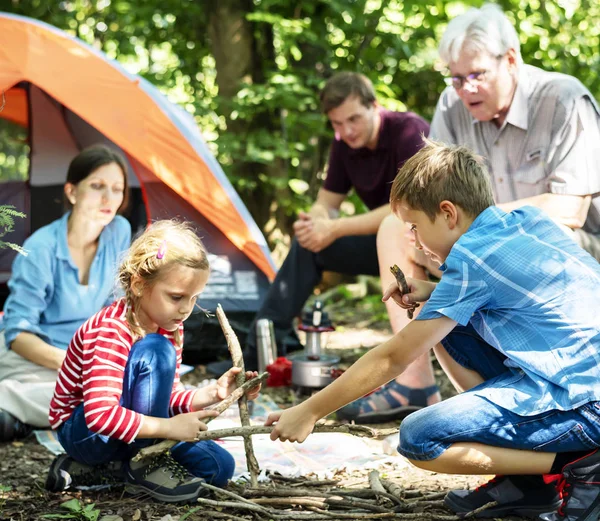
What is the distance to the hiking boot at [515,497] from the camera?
207cm

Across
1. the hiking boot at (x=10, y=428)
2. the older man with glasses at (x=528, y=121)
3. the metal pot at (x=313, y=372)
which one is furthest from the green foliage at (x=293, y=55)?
the hiking boot at (x=10, y=428)

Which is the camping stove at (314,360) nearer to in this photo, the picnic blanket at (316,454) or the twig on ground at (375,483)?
the picnic blanket at (316,454)

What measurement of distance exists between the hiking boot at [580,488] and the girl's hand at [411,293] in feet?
1.88

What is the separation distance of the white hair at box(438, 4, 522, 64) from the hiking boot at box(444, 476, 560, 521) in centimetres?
166

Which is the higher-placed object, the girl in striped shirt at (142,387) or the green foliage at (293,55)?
the green foliage at (293,55)

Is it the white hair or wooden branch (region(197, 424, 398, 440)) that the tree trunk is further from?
wooden branch (region(197, 424, 398, 440))

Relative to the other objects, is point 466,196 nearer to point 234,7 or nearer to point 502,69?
point 502,69

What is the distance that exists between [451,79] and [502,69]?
7.6 inches

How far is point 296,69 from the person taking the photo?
565 cm

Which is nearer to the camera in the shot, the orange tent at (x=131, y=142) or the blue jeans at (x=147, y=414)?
the blue jeans at (x=147, y=414)

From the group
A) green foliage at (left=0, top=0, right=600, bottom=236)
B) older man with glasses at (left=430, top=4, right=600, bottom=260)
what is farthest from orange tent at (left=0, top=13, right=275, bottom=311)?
older man with glasses at (left=430, top=4, right=600, bottom=260)

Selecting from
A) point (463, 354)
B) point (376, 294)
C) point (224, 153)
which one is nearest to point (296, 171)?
point (224, 153)

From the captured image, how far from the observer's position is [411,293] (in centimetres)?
223

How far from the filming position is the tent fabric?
3.84 meters
